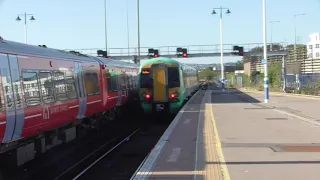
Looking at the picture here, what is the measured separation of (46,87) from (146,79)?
35.1 feet

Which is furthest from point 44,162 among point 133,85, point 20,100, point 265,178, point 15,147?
point 133,85

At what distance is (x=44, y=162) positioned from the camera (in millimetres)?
11711

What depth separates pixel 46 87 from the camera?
11.1 metres

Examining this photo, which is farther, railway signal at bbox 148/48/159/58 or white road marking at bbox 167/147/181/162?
railway signal at bbox 148/48/159/58

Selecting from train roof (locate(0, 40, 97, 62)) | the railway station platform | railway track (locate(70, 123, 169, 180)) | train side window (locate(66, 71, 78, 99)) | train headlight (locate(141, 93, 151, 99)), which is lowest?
railway track (locate(70, 123, 169, 180))

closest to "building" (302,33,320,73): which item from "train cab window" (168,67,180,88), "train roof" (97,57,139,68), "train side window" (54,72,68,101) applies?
"train roof" (97,57,139,68)

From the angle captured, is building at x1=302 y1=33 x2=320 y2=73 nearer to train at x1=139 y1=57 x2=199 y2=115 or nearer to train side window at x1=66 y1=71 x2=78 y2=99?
train at x1=139 y1=57 x2=199 y2=115

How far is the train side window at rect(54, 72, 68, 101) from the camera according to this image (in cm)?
1191

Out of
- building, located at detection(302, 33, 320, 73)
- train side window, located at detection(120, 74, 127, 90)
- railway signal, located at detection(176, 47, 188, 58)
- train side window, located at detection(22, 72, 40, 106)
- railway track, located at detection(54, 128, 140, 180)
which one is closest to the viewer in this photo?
train side window, located at detection(22, 72, 40, 106)

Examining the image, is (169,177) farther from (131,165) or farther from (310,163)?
(131,165)

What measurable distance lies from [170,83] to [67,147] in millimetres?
8159

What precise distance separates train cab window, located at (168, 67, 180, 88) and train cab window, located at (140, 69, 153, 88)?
0.90 m

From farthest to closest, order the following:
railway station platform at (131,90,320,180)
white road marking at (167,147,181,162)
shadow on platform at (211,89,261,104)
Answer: shadow on platform at (211,89,261,104) → white road marking at (167,147,181,162) → railway station platform at (131,90,320,180)

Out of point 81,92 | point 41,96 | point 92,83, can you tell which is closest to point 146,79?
point 92,83
